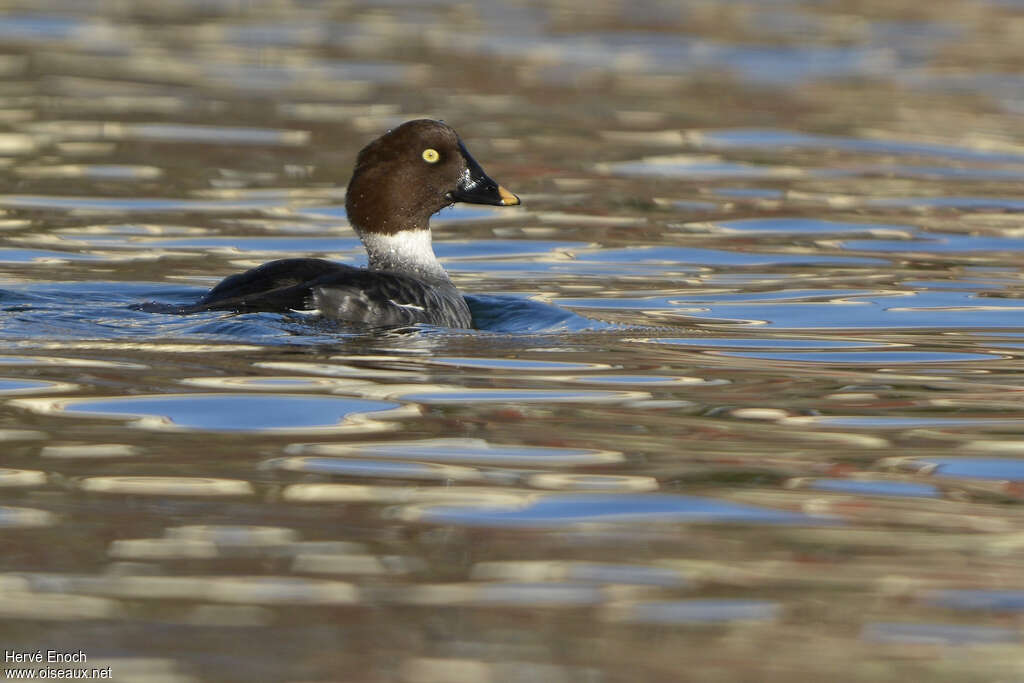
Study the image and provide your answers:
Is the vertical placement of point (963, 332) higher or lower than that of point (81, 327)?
lower

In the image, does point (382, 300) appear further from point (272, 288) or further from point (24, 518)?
point (24, 518)

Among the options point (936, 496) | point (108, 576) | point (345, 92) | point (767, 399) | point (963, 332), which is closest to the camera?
point (108, 576)

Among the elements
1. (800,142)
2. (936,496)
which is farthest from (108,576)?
(800,142)

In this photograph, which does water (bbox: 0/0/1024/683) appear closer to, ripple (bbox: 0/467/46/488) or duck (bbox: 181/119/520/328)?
ripple (bbox: 0/467/46/488)

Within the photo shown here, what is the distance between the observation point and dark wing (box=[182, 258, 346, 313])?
777 centimetres

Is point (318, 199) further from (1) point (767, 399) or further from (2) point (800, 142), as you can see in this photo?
(1) point (767, 399)

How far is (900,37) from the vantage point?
2523cm

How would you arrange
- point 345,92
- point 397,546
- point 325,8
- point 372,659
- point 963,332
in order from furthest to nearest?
1. point 325,8
2. point 345,92
3. point 963,332
4. point 397,546
5. point 372,659

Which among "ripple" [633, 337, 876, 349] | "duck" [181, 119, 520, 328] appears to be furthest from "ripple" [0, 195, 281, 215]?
"ripple" [633, 337, 876, 349]

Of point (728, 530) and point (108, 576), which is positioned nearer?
point (108, 576)

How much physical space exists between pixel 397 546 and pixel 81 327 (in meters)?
3.56

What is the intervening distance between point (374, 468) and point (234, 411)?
2.94 ft

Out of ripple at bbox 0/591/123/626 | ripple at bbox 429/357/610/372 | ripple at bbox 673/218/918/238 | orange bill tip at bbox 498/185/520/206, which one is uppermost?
orange bill tip at bbox 498/185/520/206

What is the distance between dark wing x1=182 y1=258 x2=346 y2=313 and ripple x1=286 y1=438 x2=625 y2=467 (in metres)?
2.03
